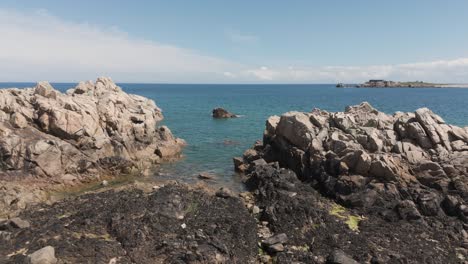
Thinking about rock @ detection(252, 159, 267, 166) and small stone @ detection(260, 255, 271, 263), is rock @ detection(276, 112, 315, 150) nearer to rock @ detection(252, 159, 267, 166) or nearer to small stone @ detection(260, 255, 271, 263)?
rock @ detection(252, 159, 267, 166)

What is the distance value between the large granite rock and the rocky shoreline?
0.11 m

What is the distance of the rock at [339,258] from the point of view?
22042 mm

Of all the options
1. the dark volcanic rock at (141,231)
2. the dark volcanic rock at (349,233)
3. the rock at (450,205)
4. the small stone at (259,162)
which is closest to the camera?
the dark volcanic rock at (141,231)

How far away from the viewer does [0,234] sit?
2347 centimetres

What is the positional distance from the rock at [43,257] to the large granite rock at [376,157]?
75.3ft

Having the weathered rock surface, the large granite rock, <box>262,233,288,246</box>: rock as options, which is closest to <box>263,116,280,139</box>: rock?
the large granite rock

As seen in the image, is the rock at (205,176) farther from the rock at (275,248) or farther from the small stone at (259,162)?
the rock at (275,248)

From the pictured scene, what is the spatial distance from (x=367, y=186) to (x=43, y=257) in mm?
25766

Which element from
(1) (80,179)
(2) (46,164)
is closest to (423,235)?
(1) (80,179)

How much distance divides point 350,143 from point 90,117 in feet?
101

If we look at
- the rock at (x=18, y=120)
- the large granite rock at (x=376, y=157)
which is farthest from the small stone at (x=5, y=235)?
the large granite rock at (x=376, y=157)

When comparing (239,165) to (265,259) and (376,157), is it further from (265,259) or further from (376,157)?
(265,259)

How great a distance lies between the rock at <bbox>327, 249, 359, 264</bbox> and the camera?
22.0 metres

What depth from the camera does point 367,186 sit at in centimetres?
3247
